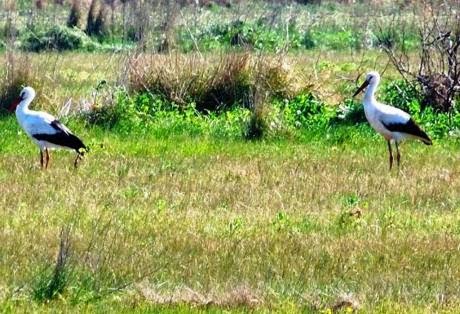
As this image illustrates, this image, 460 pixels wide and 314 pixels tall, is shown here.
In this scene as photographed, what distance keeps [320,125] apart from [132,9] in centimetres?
563

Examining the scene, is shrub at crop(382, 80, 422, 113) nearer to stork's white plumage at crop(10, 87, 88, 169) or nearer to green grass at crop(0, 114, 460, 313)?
green grass at crop(0, 114, 460, 313)

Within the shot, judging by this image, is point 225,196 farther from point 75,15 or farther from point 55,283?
point 75,15

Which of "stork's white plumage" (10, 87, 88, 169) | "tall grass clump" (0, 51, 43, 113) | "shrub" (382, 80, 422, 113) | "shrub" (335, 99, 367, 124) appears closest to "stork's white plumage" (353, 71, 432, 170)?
"shrub" (335, 99, 367, 124)

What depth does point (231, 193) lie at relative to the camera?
12383 mm

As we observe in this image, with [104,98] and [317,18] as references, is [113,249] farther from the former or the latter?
[317,18]

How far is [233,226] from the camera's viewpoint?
35.1 feet

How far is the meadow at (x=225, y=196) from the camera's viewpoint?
8383mm

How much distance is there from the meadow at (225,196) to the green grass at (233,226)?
0.02 metres

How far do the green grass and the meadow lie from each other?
0.08 feet

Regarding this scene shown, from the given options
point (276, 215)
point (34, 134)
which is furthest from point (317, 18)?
point (276, 215)

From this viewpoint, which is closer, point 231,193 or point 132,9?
point 231,193

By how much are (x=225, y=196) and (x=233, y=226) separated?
1556 mm

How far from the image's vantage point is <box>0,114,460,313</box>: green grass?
27.1ft

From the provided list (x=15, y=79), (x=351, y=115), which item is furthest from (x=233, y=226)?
(x=15, y=79)
